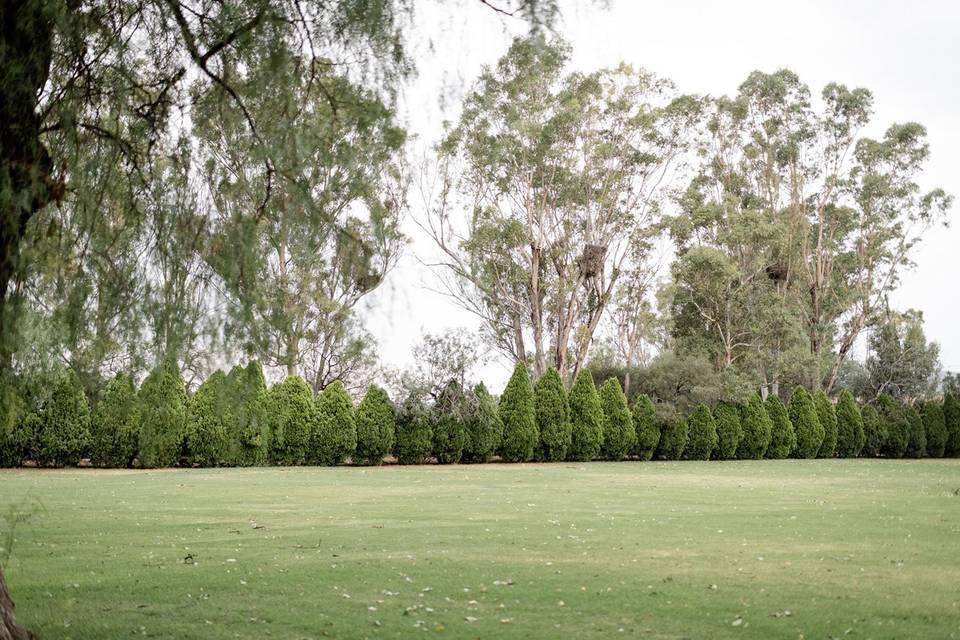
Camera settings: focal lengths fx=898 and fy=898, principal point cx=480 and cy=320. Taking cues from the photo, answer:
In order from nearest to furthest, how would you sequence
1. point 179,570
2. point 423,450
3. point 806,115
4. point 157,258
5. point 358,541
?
Result: point 157,258
point 179,570
point 358,541
point 423,450
point 806,115

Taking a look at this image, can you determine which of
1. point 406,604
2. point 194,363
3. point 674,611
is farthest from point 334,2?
point 674,611

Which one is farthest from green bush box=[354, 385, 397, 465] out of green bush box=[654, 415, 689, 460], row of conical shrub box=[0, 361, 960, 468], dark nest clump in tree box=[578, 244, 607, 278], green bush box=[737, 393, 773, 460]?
green bush box=[737, 393, 773, 460]

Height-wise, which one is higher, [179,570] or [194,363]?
[194,363]

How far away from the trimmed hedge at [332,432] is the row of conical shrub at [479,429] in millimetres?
27

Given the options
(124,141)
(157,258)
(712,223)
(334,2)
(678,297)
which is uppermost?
(712,223)

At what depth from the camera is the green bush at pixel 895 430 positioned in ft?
102

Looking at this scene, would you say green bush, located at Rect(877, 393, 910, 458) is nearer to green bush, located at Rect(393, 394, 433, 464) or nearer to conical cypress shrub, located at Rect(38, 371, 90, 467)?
green bush, located at Rect(393, 394, 433, 464)

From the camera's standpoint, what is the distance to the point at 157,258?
480 cm

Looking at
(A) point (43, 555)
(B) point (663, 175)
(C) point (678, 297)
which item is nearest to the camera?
(A) point (43, 555)

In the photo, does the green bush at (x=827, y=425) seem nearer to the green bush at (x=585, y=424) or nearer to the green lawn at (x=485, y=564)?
the green bush at (x=585, y=424)

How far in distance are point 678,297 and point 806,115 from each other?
34.3 feet

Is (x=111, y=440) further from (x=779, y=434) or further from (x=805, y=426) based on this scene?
(x=805, y=426)

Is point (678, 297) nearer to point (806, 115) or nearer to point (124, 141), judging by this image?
point (806, 115)

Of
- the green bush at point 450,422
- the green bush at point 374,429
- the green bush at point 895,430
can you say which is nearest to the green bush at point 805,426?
the green bush at point 895,430
